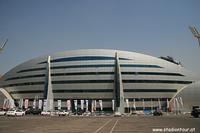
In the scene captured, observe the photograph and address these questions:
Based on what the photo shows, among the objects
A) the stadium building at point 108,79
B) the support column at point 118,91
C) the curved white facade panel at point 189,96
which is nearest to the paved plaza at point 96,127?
the support column at point 118,91

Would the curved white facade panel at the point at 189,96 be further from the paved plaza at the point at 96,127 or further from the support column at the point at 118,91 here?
the paved plaza at the point at 96,127

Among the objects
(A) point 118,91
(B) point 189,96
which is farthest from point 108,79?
(B) point 189,96

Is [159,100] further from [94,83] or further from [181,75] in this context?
[94,83]

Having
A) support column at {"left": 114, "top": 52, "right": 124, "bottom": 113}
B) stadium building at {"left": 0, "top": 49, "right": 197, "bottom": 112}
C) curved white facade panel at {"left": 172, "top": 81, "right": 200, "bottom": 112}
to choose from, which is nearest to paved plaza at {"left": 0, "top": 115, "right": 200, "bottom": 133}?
support column at {"left": 114, "top": 52, "right": 124, "bottom": 113}

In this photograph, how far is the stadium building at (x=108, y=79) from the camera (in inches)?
5039

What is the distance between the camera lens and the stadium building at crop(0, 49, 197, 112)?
128000 millimetres

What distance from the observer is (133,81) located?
421 feet

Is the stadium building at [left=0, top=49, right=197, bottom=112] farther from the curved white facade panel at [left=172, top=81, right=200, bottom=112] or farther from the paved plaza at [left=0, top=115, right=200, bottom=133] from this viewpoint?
the paved plaza at [left=0, top=115, right=200, bottom=133]

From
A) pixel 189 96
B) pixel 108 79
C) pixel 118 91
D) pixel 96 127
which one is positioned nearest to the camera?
pixel 96 127

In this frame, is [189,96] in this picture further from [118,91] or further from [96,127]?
[96,127]

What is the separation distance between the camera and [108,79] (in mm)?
128625

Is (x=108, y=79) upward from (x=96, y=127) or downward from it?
upward

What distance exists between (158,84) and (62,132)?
111 metres

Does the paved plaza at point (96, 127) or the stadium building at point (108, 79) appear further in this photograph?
the stadium building at point (108, 79)
